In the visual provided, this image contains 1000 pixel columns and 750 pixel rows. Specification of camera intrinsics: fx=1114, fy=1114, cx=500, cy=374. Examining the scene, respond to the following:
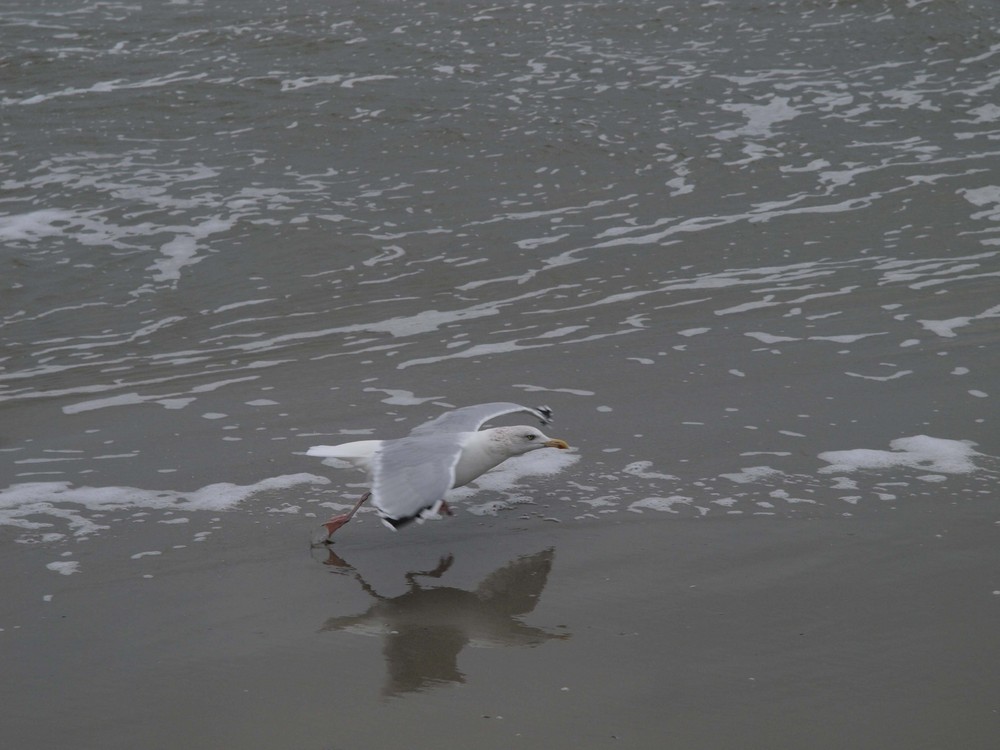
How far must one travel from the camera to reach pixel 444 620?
4.25 m

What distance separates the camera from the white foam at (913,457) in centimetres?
530

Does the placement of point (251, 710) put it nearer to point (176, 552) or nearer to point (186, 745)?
point (186, 745)

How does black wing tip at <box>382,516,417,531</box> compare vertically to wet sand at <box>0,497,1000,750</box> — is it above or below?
above

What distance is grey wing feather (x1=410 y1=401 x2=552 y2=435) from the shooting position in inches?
208

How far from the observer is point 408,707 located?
3582mm

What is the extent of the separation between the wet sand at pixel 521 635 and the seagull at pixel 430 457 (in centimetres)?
30

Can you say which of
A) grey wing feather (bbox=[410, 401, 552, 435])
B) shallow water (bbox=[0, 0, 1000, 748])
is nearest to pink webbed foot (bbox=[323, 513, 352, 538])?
shallow water (bbox=[0, 0, 1000, 748])

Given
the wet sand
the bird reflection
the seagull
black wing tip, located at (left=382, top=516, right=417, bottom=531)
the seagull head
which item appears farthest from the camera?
the seagull head

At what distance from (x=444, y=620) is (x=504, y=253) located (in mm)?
5854

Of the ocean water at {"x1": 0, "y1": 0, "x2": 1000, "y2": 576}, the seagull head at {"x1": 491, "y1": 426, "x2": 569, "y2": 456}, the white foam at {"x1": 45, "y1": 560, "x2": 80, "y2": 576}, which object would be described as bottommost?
the ocean water at {"x1": 0, "y1": 0, "x2": 1000, "y2": 576}

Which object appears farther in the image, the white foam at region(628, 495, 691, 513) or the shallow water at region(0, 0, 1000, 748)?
the shallow water at region(0, 0, 1000, 748)

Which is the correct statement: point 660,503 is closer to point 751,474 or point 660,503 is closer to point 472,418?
point 751,474

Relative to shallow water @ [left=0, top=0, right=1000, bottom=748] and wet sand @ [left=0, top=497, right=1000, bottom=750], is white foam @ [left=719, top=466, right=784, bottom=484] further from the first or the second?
wet sand @ [left=0, top=497, right=1000, bottom=750]

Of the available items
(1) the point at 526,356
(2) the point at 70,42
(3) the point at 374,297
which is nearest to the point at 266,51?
(2) the point at 70,42
